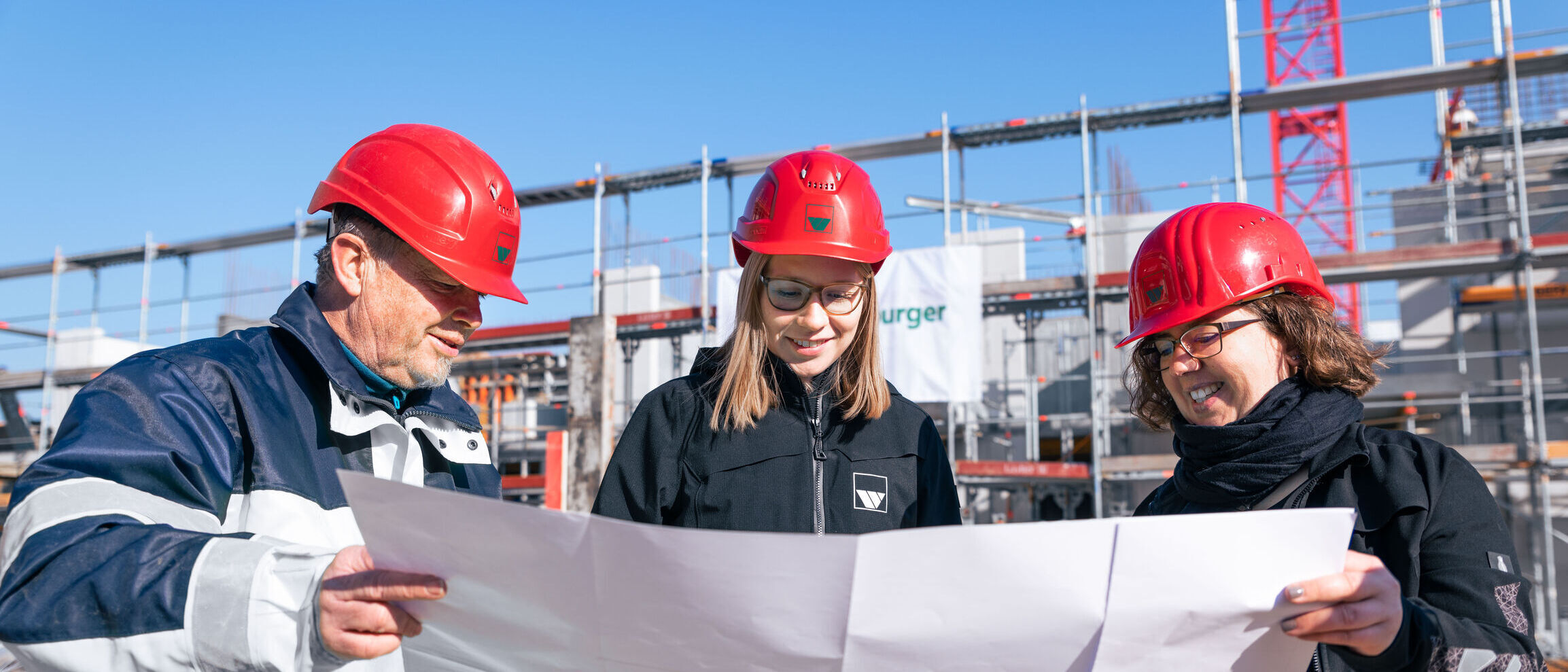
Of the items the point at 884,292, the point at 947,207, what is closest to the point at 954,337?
the point at 884,292

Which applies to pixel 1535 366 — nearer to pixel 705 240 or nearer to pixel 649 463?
pixel 705 240

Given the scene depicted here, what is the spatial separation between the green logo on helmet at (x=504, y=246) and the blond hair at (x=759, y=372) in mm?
649

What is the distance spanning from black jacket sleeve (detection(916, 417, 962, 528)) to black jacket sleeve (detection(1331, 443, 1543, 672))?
3.51 feet

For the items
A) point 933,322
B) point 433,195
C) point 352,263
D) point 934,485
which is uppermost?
point 933,322

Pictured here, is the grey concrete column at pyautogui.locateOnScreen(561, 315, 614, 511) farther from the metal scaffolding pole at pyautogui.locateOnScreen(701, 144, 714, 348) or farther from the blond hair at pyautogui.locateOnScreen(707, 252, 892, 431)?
the blond hair at pyautogui.locateOnScreen(707, 252, 892, 431)

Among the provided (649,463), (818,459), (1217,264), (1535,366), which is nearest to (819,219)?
(818,459)

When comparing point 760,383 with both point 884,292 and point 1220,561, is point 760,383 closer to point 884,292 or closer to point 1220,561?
point 1220,561

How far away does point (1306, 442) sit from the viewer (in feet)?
6.66

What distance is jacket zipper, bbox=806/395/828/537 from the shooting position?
2383 millimetres

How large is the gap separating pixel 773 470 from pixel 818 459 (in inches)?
4.8

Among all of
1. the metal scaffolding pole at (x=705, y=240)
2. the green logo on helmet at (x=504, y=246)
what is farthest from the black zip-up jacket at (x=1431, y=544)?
the metal scaffolding pole at (x=705, y=240)

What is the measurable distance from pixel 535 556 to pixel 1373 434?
1.83 m

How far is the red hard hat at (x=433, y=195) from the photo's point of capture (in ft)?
6.41

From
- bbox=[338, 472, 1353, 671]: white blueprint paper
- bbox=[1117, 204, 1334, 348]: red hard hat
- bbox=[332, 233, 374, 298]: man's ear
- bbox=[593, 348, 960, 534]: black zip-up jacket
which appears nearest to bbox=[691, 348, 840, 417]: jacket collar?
bbox=[593, 348, 960, 534]: black zip-up jacket
